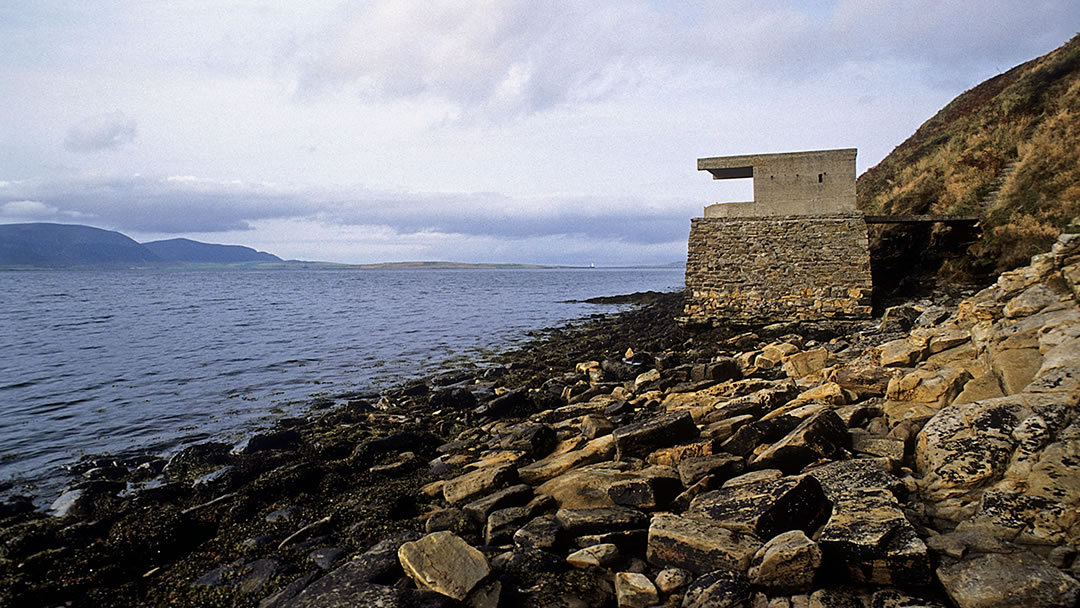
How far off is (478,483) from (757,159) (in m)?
16.1

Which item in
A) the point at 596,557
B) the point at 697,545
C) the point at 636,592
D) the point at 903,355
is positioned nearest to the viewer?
the point at 636,592

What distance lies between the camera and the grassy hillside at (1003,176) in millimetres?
18734

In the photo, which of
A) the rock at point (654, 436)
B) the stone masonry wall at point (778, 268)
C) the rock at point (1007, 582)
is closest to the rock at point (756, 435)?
the rock at point (654, 436)

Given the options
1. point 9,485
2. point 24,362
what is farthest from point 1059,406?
point 24,362

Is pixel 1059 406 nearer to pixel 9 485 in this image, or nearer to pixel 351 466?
pixel 351 466

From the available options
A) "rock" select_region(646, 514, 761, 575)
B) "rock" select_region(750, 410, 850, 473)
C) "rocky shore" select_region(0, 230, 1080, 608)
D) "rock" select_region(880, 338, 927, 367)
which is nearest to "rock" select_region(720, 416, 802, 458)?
"rocky shore" select_region(0, 230, 1080, 608)

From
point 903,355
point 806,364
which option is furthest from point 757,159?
point 903,355

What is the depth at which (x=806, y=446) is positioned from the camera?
585 centimetres

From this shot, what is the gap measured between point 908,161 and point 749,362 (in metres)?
27.8

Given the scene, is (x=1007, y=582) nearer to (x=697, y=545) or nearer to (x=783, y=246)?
(x=697, y=545)

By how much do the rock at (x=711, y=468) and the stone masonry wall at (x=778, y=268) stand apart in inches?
598

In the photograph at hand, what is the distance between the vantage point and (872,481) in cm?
502

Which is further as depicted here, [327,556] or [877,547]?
[327,556]

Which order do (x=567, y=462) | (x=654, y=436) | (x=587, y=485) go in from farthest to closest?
(x=567, y=462) < (x=654, y=436) < (x=587, y=485)
